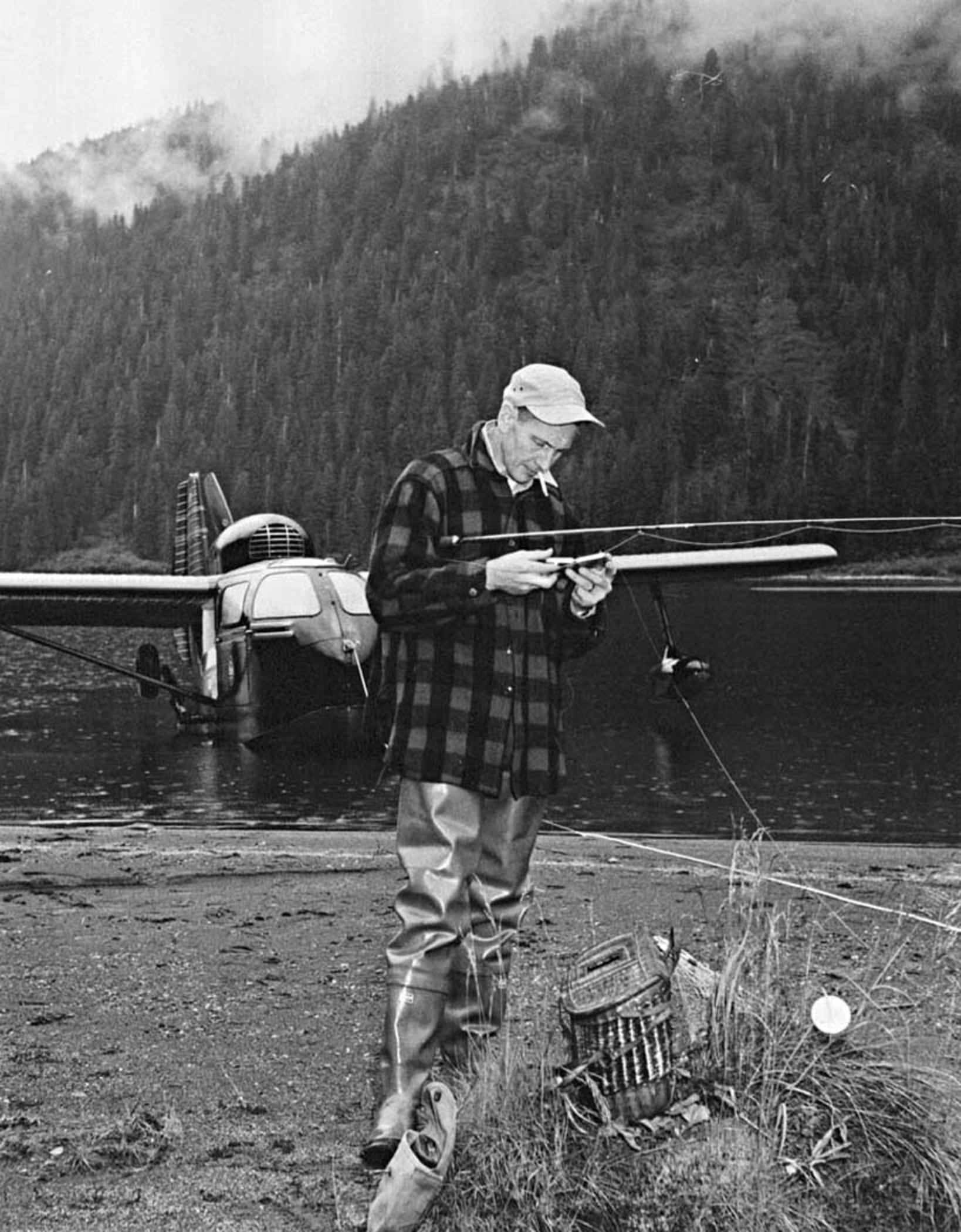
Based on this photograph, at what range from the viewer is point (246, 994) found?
18.1 feet

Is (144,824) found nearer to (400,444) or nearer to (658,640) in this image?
(658,640)

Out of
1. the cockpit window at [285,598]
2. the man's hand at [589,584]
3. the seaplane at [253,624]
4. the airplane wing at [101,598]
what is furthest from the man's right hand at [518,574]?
the airplane wing at [101,598]

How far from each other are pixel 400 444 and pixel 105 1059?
19086 centimetres

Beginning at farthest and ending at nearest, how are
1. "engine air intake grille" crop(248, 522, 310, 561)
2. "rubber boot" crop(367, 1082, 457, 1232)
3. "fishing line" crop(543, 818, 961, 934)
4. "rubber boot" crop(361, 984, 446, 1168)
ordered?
"engine air intake grille" crop(248, 522, 310, 561) < "fishing line" crop(543, 818, 961, 934) < "rubber boot" crop(361, 984, 446, 1168) < "rubber boot" crop(367, 1082, 457, 1232)

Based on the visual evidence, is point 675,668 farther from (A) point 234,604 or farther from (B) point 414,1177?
(B) point 414,1177

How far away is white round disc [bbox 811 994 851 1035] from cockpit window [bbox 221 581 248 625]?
1655 cm

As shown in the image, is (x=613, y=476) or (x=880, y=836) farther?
(x=613, y=476)

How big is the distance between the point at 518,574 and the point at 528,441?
45cm

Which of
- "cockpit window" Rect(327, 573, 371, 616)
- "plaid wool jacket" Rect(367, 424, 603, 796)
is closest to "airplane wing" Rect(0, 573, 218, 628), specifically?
"cockpit window" Rect(327, 573, 371, 616)

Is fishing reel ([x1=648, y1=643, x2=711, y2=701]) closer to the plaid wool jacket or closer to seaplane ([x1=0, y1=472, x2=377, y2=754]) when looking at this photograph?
seaplane ([x1=0, y1=472, x2=377, y2=754])

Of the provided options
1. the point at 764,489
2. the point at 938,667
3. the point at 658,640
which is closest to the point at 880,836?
the point at 938,667

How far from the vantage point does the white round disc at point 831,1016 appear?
366 centimetres

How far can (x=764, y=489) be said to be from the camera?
186875 mm

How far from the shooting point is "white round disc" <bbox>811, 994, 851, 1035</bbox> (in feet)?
12.0
